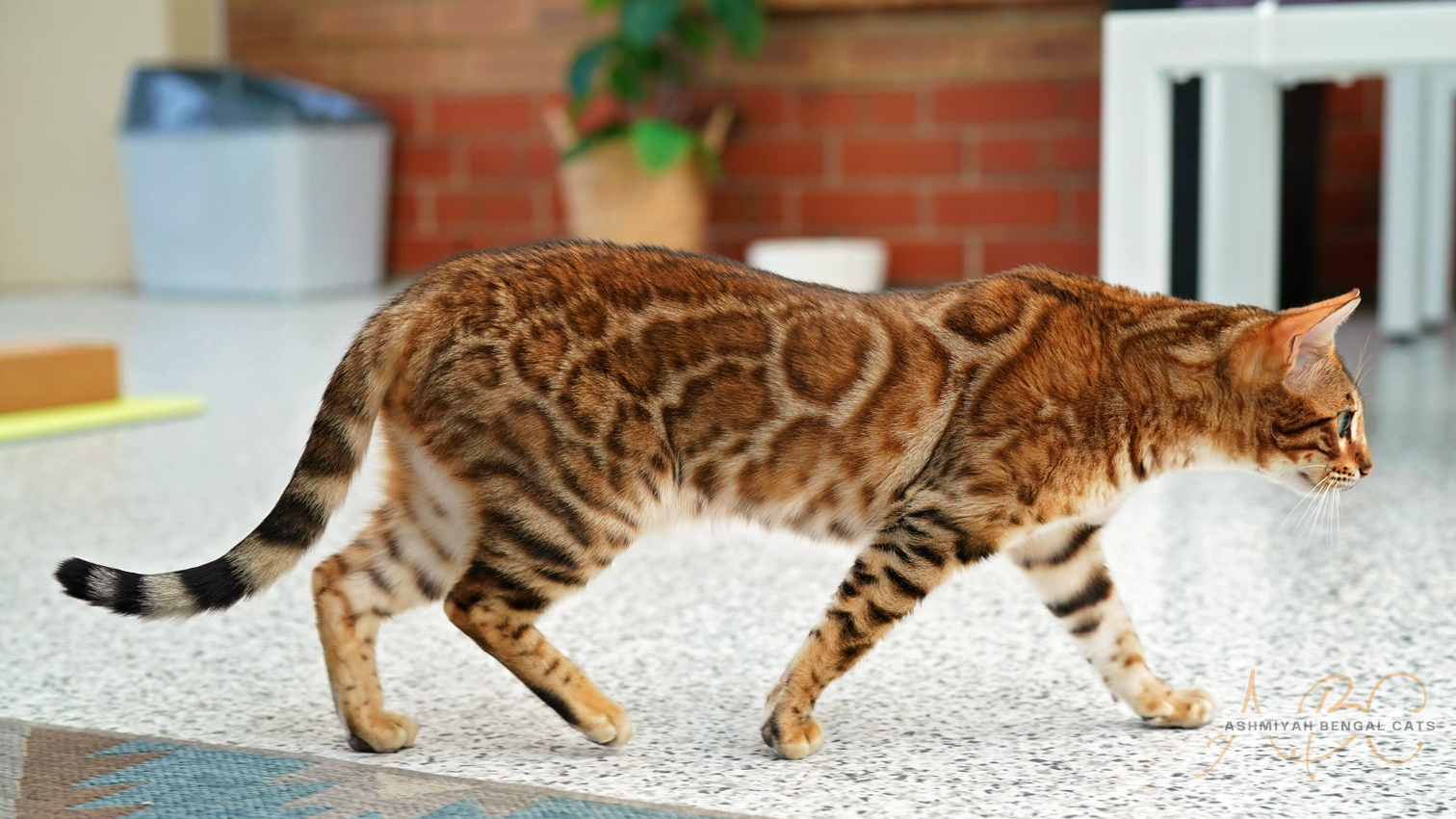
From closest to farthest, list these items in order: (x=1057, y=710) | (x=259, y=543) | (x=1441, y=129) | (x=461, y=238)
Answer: (x=259, y=543) → (x=1057, y=710) → (x=1441, y=129) → (x=461, y=238)

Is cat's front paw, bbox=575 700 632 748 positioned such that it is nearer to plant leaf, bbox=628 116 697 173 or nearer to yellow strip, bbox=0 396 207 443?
yellow strip, bbox=0 396 207 443

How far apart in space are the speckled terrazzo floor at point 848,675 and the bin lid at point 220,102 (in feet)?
9.11

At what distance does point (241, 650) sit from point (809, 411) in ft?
2.28

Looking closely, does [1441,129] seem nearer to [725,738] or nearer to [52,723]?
[725,738]

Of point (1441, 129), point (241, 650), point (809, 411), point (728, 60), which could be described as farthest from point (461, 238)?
point (809, 411)

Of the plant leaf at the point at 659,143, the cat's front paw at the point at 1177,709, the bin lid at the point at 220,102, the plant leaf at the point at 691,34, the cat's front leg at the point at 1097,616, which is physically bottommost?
the cat's front paw at the point at 1177,709

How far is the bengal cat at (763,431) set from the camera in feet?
3.97

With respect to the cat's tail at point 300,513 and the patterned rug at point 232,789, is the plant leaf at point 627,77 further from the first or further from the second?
the patterned rug at point 232,789

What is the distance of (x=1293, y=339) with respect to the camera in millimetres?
1202

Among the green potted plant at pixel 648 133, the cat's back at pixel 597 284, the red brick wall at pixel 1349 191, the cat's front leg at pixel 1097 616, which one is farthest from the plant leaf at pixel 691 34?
the cat's front leg at pixel 1097 616

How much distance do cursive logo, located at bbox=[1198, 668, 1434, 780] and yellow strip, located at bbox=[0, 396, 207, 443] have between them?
86.5 inches

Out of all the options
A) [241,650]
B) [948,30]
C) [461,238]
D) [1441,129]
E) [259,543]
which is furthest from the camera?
[461,238]

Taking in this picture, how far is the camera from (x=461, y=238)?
17.6 feet

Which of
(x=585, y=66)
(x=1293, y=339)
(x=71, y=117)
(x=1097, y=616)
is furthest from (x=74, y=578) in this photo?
(x=71, y=117)
